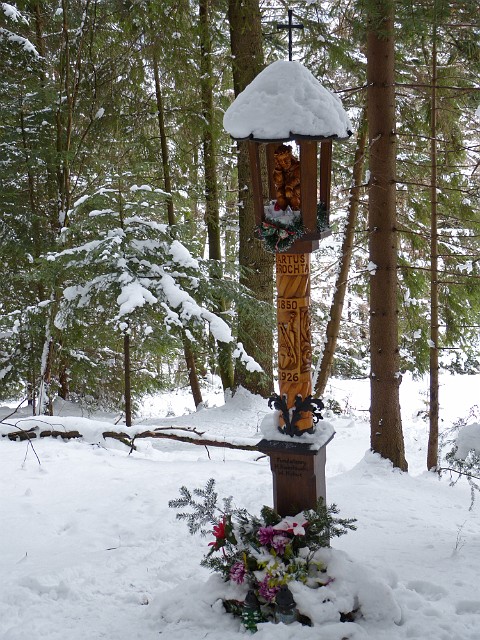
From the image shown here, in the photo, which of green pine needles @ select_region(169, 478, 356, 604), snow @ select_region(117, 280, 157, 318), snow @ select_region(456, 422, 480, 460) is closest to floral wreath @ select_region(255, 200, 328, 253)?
green pine needles @ select_region(169, 478, 356, 604)

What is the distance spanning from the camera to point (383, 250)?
6.23 meters

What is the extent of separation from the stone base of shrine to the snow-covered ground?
50cm

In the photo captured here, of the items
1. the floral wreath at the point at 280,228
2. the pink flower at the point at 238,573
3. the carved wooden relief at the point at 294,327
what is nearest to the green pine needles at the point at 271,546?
A: the pink flower at the point at 238,573

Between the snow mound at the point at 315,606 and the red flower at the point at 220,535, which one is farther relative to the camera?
the red flower at the point at 220,535

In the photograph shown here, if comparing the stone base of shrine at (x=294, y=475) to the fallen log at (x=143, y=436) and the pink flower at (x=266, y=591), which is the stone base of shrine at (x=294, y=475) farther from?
the fallen log at (x=143, y=436)

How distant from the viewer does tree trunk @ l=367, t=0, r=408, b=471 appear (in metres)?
6.02

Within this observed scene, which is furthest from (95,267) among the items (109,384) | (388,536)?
(388,536)

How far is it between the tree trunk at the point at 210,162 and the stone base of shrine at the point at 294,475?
4.41 meters

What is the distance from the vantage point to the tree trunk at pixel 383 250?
19.7ft

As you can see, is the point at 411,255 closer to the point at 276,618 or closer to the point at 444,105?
the point at 444,105

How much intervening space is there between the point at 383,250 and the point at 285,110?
3.27 m

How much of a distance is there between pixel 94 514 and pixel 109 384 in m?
5.62

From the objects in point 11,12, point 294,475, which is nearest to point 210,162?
point 11,12

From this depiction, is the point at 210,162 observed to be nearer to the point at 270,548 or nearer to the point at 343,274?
the point at 343,274
